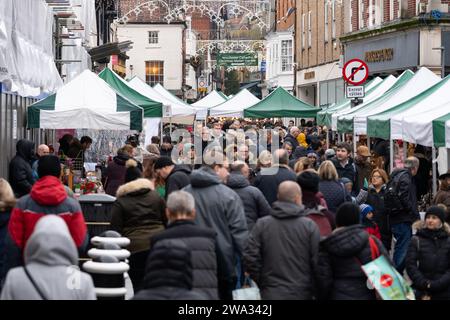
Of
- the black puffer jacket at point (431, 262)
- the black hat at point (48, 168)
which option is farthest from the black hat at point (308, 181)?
the black hat at point (48, 168)

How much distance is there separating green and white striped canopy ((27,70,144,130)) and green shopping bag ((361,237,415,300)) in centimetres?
1037

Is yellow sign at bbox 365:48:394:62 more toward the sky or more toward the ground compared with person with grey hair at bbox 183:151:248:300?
more toward the sky

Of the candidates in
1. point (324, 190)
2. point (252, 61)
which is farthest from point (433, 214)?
point (252, 61)

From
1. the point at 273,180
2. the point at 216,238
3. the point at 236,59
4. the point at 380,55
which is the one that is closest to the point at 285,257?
the point at 216,238

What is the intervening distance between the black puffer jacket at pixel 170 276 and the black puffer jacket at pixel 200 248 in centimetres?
86

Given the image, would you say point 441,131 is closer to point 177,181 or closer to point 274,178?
point 274,178

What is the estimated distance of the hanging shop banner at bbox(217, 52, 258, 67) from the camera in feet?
211

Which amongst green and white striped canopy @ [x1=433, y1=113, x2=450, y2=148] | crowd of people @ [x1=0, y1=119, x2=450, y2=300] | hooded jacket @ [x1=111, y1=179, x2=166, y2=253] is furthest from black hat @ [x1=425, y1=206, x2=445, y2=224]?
green and white striped canopy @ [x1=433, y1=113, x2=450, y2=148]

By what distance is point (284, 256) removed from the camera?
8.73 meters

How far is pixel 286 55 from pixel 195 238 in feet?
206

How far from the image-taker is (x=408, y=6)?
116 feet

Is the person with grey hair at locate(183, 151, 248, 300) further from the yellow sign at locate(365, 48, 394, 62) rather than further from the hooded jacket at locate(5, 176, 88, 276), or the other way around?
the yellow sign at locate(365, 48, 394, 62)

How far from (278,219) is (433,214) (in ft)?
6.44

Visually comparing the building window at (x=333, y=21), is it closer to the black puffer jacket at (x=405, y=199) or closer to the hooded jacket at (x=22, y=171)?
the hooded jacket at (x=22, y=171)
